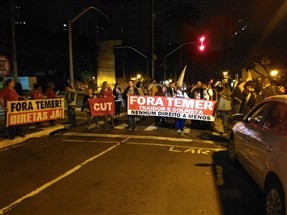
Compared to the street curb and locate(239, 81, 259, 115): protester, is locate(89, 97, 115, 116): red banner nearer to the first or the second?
the street curb

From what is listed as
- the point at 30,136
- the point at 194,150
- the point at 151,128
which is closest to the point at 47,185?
the point at 194,150

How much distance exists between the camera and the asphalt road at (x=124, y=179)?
542 cm

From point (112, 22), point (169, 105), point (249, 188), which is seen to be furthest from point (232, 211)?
point (112, 22)

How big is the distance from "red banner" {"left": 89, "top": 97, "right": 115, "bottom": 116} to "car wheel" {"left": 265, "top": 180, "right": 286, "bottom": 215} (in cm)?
942

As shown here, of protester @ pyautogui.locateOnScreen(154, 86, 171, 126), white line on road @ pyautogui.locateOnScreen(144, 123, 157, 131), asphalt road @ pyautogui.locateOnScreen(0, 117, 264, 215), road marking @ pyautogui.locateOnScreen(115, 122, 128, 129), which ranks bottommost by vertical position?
asphalt road @ pyautogui.locateOnScreen(0, 117, 264, 215)

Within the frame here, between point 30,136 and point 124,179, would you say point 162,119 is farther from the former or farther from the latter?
point 124,179

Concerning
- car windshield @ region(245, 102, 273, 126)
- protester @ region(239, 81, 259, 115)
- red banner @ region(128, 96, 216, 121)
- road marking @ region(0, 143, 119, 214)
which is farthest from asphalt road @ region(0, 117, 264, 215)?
red banner @ region(128, 96, 216, 121)

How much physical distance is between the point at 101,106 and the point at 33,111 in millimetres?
2634

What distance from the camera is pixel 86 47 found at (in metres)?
63.4

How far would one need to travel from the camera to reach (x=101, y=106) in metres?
13.7

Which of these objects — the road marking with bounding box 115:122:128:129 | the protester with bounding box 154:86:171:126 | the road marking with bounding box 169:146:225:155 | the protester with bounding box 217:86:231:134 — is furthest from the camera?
the protester with bounding box 154:86:171:126

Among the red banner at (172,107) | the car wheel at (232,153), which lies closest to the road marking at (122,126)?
the red banner at (172,107)

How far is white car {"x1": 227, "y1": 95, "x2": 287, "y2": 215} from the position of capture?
427cm

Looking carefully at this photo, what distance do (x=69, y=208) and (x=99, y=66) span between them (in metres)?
63.2
